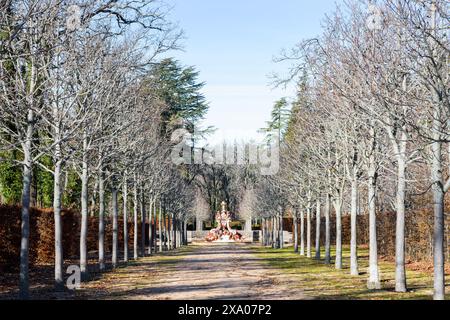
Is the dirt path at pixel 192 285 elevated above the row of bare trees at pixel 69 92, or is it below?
below

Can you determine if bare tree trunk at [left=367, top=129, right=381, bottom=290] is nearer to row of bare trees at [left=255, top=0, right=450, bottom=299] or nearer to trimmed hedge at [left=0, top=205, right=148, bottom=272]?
row of bare trees at [left=255, top=0, right=450, bottom=299]

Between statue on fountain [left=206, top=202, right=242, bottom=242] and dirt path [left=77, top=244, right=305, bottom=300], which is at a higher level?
dirt path [left=77, top=244, right=305, bottom=300]

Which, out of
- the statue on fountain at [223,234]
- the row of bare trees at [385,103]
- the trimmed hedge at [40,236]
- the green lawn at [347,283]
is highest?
the row of bare trees at [385,103]

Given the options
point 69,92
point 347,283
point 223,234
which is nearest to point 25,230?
point 69,92

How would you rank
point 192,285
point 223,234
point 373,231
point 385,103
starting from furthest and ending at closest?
point 223,234
point 373,231
point 192,285
point 385,103

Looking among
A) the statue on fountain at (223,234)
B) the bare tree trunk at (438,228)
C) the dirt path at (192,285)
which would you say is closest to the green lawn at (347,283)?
the dirt path at (192,285)

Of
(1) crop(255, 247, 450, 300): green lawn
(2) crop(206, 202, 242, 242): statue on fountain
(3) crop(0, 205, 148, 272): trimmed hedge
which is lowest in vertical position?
(2) crop(206, 202, 242, 242): statue on fountain

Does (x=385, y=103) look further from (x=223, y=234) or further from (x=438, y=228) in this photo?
(x=223, y=234)

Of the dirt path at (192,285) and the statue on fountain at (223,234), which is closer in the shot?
the dirt path at (192,285)

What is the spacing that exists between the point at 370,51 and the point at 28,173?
800cm

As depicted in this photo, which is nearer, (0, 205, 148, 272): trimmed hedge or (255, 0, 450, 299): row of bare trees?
(255, 0, 450, 299): row of bare trees

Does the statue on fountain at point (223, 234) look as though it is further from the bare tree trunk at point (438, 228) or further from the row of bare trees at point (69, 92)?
the bare tree trunk at point (438, 228)

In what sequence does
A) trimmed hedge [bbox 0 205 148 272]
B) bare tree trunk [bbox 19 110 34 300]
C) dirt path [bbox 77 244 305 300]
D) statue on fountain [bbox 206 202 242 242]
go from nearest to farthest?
bare tree trunk [bbox 19 110 34 300] → dirt path [bbox 77 244 305 300] → trimmed hedge [bbox 0 205 148 272] → statue on fountain [bbox 206 202 242 242]

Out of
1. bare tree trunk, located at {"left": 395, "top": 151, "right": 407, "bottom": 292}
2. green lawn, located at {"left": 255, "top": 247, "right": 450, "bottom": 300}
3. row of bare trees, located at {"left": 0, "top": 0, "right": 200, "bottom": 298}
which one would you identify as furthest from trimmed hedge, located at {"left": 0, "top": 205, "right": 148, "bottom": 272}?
bare tree trunk, located at {"left": 395, "top": 151, "right": 407, "bottom": 292}
